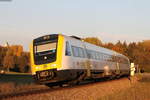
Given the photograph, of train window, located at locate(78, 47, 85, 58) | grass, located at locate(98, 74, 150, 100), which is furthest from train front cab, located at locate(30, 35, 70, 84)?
grass, located at locate(98, 74, 150, 100)

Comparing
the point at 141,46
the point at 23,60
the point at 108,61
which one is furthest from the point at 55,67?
the point at 141,46

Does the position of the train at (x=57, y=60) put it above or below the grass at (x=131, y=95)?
above

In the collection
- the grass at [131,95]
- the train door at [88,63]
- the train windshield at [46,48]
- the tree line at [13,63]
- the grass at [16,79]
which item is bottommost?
the grass at [131,95]

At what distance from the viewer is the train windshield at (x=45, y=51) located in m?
17.5

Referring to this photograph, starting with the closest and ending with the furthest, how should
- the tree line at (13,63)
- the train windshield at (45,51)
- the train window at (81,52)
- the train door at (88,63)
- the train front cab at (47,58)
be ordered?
the train front cab at (47,58) < the train windshield at (45,51) < the train window at (81,52) < the train door at (88,63) < the tree line at (13,63)

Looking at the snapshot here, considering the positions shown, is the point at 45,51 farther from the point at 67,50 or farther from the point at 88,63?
the point at 88,63

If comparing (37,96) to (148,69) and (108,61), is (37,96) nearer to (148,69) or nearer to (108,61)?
(108,61)

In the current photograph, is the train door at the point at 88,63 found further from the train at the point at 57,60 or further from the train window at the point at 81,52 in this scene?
the train window at the point at 81,52

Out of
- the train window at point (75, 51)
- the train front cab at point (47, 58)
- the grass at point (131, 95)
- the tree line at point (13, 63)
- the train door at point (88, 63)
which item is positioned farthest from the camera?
the tree line at point (13, 63)

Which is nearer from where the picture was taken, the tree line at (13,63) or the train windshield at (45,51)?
the train windshield at (45,51)

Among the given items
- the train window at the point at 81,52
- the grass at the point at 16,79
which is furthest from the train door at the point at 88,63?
the grass at the point at 16,79

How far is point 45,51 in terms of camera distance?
17797 mm

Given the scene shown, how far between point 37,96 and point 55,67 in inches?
183

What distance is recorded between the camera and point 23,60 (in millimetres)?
70812
